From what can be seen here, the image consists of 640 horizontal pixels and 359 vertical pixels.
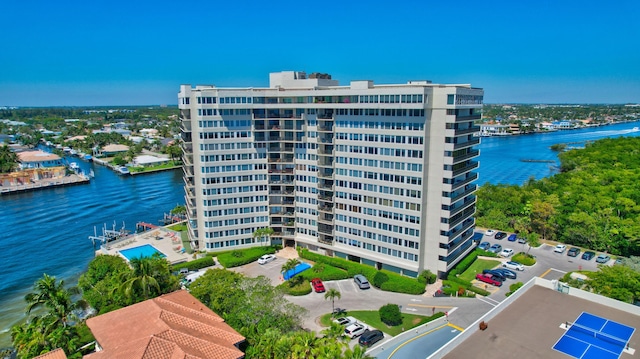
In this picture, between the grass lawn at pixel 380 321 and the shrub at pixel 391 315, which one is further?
the shrub at pixel 391 315

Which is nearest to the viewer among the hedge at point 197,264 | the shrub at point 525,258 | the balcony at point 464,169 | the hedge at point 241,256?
the balcony at point 464,169

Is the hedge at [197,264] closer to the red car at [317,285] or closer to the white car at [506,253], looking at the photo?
the red car at [317,285]

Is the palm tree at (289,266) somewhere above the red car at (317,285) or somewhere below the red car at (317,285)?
above

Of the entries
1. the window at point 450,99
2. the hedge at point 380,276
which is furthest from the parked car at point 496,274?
the window at point 450,99

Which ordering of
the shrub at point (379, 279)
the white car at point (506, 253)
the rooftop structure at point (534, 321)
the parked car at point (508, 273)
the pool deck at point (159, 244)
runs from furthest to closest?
the pool deck at point (159, 244) < the white car at point (506, 253) < the parked car at point (508, 273) < the shrub at point (379, 279) < the rooftop structure at point (534, 321)

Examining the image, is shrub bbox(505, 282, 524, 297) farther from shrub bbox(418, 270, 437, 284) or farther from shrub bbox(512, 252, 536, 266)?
shrub bbox(512, 252, 536, 266)

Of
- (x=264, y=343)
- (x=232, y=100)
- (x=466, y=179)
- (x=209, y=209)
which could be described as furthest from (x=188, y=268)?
(x=466, y=179)

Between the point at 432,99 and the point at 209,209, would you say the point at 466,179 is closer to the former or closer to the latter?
the point at 432,99

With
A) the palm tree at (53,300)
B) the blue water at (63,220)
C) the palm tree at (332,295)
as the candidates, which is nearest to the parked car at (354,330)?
the palm tree at (332,295)

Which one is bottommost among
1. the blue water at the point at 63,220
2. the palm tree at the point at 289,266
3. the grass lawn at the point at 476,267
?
the blue water at the point at 63,220
